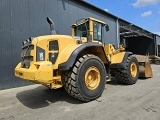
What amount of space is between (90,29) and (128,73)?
2507mm

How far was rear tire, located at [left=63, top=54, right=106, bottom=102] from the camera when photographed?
5702 mm

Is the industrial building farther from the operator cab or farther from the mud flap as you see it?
the operator cab

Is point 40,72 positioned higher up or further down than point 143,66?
higher up

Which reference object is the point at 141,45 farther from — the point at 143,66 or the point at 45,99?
the point at 45,99

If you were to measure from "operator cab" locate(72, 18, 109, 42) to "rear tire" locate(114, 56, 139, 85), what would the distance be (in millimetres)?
1659

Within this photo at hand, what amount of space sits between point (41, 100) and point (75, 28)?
3.06 metres

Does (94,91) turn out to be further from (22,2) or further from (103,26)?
(22,2)

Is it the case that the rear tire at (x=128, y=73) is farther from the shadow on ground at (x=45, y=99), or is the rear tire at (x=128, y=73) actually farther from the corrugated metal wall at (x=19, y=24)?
the corrugated metal wall at (x=19, y=24)

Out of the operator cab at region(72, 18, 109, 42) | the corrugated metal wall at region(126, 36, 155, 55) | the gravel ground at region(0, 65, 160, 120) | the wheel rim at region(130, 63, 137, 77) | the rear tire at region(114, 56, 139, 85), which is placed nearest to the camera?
the gravel ground at region(0, 65, 160, 120)

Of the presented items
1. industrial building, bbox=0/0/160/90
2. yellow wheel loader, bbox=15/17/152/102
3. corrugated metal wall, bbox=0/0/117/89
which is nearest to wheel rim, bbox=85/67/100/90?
yellow wheel loader, bbox=15/17/152/102

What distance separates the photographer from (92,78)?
6426mm

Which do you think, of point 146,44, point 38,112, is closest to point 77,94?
point 38,112

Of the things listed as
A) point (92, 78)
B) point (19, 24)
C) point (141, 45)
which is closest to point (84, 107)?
point (92, 78)

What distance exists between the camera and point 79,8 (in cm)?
1334
